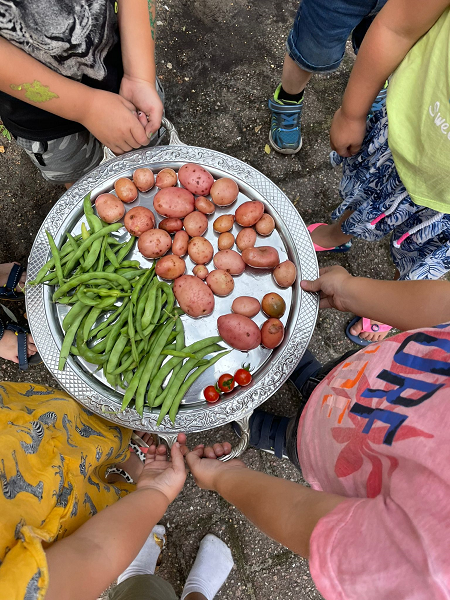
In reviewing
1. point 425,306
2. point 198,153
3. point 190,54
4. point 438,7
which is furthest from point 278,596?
point 190,54

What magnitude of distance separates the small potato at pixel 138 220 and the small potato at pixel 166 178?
0.15m

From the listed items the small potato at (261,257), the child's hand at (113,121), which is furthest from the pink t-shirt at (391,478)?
the child's hand at (113,121)

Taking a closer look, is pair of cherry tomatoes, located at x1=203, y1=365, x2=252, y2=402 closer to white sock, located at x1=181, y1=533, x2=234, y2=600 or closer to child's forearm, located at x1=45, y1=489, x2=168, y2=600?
child's forearm, located at x1=45, y1=489, x2=168, y2=600

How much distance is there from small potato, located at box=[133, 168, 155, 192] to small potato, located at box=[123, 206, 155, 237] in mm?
119

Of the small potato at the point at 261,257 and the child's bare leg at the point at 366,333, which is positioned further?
the child's bare leg at the point at 366,333

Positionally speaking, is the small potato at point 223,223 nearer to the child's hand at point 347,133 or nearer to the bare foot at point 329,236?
the child's hand at point 347,133

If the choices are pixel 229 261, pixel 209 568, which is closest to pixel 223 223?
pixel 229 261

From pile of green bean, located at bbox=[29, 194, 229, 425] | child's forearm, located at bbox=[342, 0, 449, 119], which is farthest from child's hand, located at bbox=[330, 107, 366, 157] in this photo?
pile of green bean, located at bbox=[29, 194, 229, 425]

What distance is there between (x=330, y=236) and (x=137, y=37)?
4.90 feet

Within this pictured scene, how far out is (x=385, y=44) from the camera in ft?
4.13

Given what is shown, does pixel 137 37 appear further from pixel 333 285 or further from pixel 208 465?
pixel 208 465

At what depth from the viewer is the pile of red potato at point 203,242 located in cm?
158

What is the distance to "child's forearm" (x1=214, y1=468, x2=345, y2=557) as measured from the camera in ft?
3.01

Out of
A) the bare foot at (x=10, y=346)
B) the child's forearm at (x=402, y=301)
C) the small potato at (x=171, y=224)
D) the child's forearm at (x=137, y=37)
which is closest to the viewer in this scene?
the child's forearm at (x=402, y=301)
